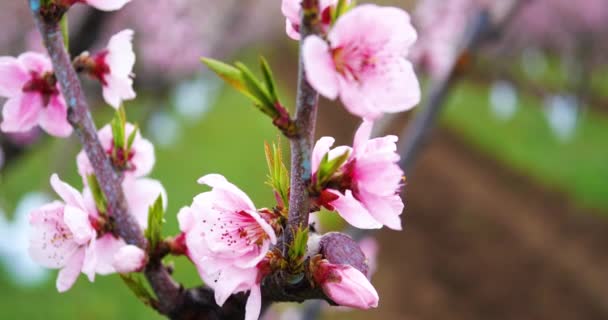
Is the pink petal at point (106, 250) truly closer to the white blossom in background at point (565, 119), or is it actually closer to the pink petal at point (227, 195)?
the pink petal at point (227, 195)

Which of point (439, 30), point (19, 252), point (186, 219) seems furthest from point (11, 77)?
point (19, 252)

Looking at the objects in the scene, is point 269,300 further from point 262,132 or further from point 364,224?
point 262,132

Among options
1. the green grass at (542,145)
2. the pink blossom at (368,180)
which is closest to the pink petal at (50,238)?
the pink blossom at (368,180)

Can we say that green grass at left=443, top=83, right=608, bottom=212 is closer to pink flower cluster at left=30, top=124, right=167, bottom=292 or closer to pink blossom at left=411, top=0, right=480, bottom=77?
pink blossom at left=411, top=0, right=480, bottom=77

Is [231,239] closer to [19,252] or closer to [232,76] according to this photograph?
[232,76]

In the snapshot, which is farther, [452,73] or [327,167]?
[452,73]

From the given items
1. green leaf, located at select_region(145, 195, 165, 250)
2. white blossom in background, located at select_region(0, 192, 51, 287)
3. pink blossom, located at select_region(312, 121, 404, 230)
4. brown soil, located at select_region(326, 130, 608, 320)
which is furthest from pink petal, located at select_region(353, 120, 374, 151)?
brown soil, located at select_region(326, 130, 608, 320)

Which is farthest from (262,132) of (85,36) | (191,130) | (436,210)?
(85,36)
